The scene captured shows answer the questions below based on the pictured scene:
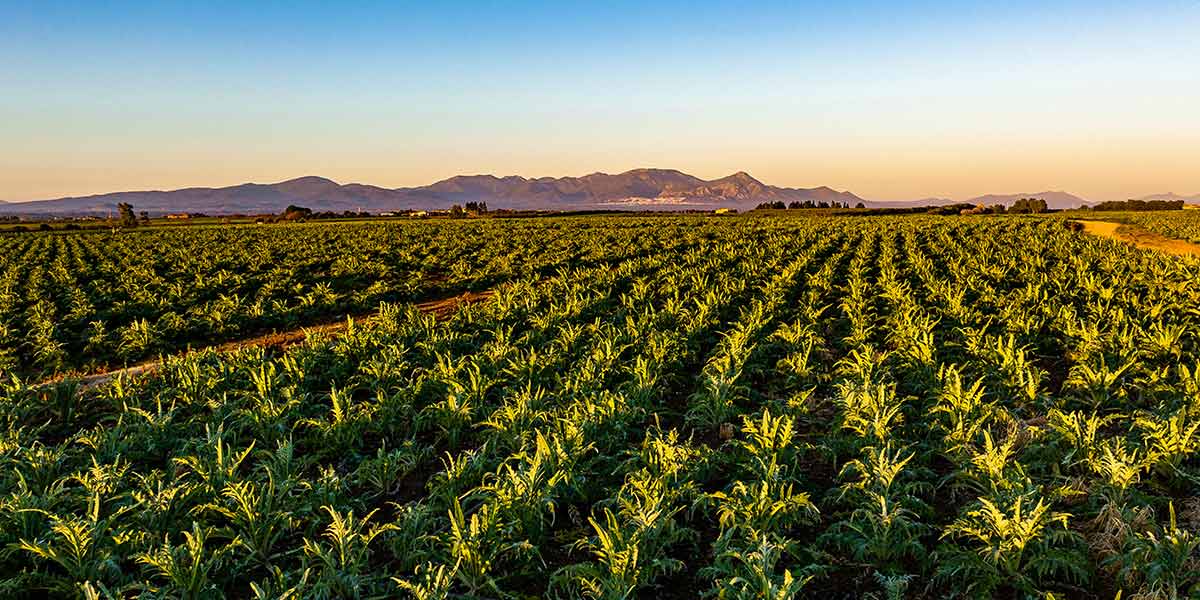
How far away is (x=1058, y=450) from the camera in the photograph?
219 inches

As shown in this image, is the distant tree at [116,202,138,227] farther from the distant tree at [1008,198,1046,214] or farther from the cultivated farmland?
the distant tree at [1008,198,1046,214]

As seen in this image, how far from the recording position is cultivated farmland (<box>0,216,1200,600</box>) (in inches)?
159

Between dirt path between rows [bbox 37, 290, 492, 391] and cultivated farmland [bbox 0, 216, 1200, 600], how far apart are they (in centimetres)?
87

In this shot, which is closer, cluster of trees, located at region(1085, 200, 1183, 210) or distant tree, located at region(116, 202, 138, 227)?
distant tree, located at region(116, 202, 138, 227)

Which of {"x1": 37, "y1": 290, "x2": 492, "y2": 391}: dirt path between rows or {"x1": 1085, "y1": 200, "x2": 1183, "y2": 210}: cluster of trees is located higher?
{"x1": 1085, "y1": 200, "x2": 1183, "y2": 210}: cluster of trees

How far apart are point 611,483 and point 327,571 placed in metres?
2.42

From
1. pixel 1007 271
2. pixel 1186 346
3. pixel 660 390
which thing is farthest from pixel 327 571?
pixel 1007 271

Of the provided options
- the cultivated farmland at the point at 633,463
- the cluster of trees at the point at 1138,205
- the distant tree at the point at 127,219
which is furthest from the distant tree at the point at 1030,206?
the distant tree at the point at 127,219

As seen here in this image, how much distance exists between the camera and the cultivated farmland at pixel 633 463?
4.03 m

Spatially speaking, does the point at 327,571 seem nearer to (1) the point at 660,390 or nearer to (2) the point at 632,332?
(1) the point at 660,390

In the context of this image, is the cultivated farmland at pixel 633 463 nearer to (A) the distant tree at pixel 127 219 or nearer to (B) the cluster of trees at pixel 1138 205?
(A) the distant tree at pixel 127 219

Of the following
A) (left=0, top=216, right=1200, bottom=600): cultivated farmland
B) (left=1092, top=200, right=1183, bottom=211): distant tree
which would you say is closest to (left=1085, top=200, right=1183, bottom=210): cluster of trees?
(left=1092, top=200, right=1183, bottom=211): distant tree

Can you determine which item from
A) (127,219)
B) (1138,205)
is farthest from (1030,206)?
(127,219)

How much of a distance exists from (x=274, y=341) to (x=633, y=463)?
427 inches
